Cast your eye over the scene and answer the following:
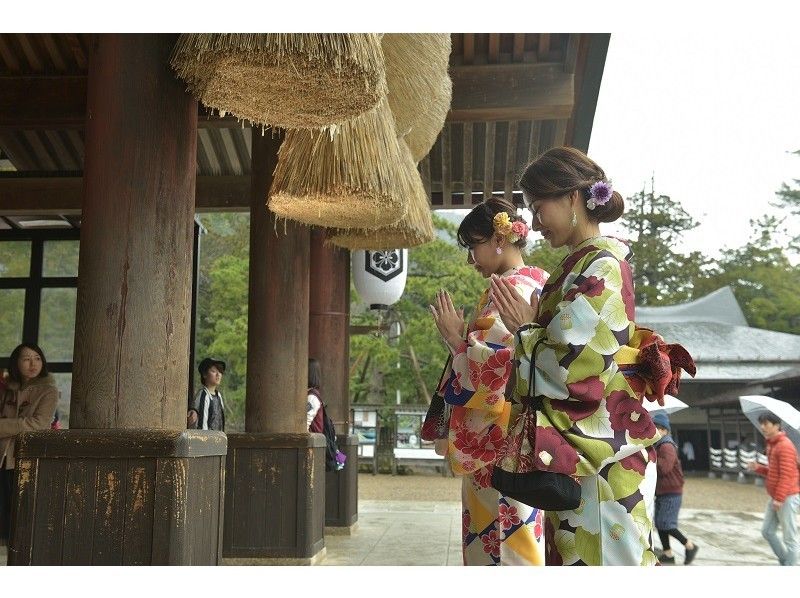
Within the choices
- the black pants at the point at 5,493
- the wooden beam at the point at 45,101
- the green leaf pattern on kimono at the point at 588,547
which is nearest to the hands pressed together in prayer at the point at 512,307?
the green leaf pattern on kimono at the point at 588,547

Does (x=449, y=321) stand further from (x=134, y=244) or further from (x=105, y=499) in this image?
(x=105, y=499)

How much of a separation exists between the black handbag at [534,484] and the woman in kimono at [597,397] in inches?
0.6

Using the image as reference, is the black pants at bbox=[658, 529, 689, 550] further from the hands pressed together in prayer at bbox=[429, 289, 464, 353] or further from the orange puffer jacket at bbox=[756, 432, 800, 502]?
the hands pressed together in prayer at bbox=[429, 289, 464, 353]

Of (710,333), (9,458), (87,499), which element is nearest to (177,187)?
(87,499)

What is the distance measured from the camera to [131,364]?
244cm

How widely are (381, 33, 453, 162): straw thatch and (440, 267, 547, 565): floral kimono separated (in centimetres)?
172

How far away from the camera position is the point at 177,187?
2602 mm

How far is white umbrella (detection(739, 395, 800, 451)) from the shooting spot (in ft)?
14.4

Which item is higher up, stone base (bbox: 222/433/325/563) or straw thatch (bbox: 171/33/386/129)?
straw thatch (bbox: 171/33/386/129)

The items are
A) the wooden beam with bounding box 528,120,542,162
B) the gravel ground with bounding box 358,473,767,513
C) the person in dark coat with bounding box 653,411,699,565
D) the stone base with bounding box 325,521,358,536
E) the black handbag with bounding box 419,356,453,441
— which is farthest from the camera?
the gravel ground with bounding box 358,473,767,513

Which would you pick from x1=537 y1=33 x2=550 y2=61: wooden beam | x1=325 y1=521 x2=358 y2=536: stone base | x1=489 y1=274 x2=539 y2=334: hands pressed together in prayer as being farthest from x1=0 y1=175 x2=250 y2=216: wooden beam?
x1=489 y1=274 x2=539 y2=334: hands pressed together in prayer

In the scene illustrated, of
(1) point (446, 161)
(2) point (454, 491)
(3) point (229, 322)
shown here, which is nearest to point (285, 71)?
(1) point (446, 161)

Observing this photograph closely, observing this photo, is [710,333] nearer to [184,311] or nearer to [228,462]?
[228,462]

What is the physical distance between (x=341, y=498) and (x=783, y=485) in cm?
342
